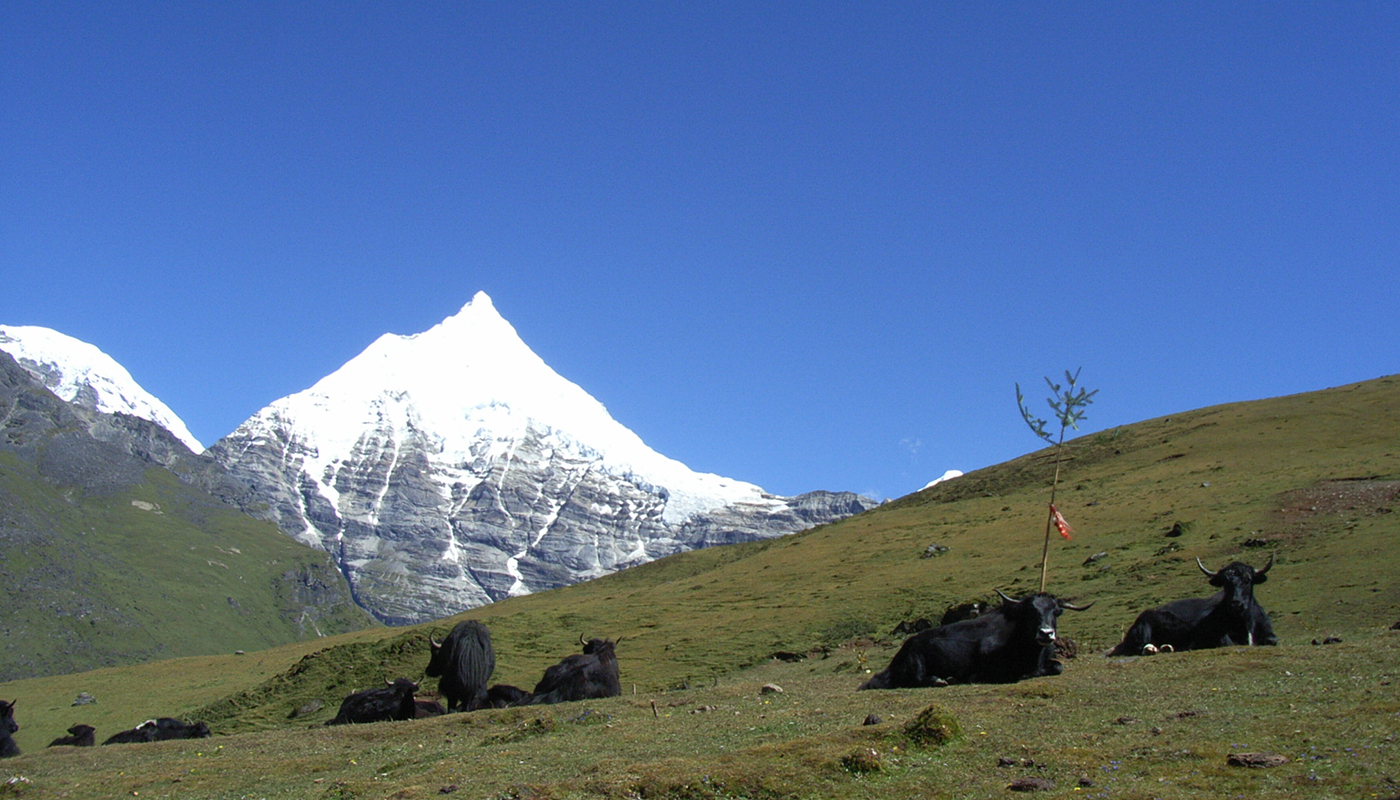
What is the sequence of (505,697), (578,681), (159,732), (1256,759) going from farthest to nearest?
(505,697) → (159,732) → (578,681) → (1256,759)

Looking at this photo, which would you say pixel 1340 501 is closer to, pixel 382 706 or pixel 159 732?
pixel 382 706

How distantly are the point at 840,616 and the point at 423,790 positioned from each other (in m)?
26.4

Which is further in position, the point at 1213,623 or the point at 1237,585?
the point at 1213,623

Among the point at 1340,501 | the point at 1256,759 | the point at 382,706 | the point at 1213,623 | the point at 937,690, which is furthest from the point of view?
the point at 1340,501

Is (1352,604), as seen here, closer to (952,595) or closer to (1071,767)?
(952,595)

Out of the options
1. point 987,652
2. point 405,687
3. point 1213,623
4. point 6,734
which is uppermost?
point 1213,623

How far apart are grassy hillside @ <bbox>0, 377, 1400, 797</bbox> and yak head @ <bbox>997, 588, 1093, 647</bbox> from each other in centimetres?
102

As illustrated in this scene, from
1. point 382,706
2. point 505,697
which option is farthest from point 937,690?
point 382,706

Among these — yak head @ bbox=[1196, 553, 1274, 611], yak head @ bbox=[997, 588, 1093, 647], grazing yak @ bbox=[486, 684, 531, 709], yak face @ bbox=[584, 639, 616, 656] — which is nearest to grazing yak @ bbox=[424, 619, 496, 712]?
grazing yak @ bbox=[486, 684, 531, 709]

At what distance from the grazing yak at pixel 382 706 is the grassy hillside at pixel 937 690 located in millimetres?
1265

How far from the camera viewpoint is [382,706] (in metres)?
22.2

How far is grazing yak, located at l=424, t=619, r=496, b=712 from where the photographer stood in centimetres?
2311

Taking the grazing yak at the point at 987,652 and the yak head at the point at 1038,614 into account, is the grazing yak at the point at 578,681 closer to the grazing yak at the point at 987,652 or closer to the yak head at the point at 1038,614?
the grazing yak at the point at 987,652

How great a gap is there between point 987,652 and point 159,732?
59.4 ft
